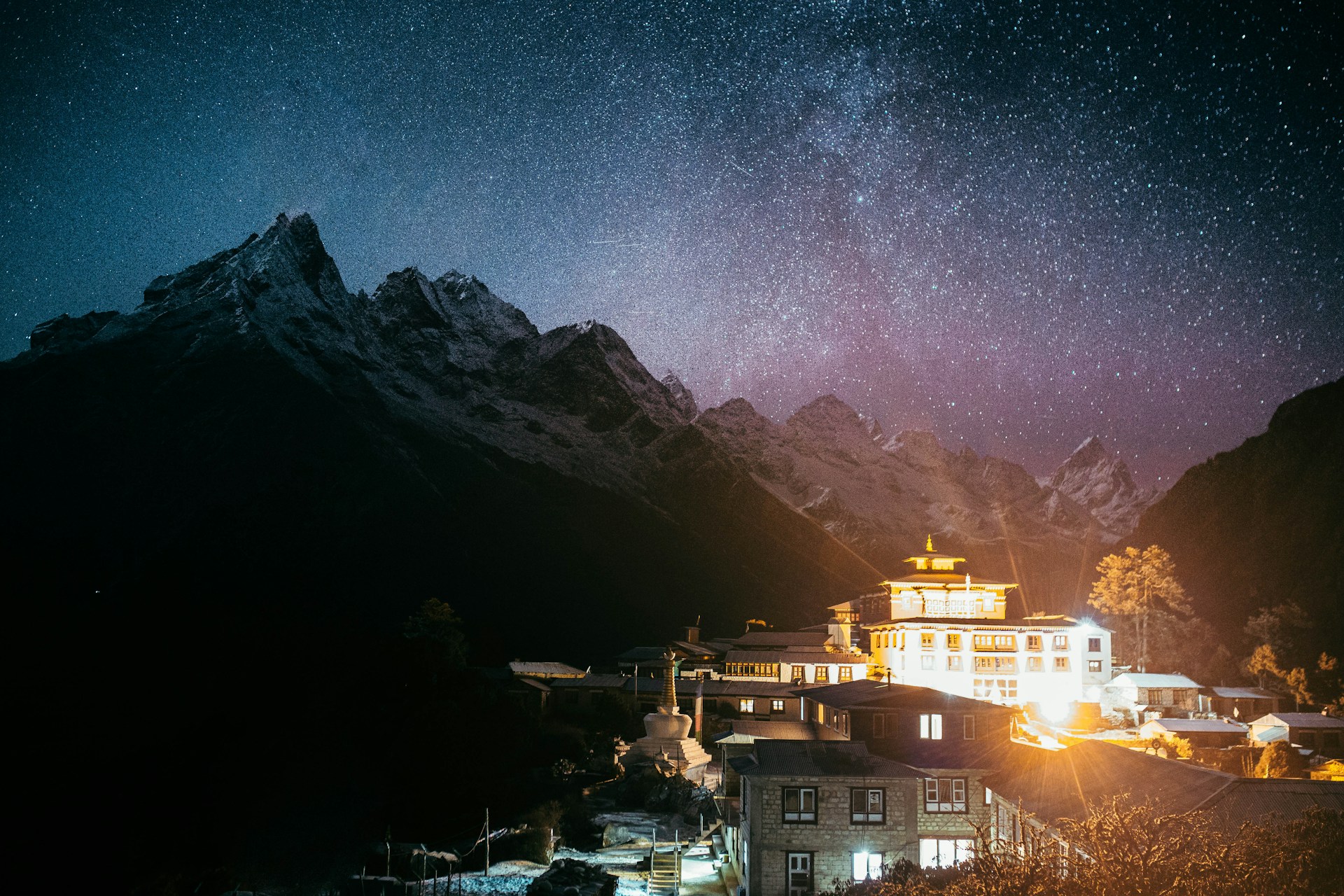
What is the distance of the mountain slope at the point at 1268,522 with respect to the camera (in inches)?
3118

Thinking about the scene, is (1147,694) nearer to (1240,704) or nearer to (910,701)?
(1240,704)

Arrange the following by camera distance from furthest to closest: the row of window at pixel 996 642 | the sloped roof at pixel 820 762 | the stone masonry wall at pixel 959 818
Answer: the row of window at pixel 996 642
the stone masonry wall at pixel 959 818
the sloped roof at pixel 820 762

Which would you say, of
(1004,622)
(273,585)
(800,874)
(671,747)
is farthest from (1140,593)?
(273,585)

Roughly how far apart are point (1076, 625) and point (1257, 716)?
1215 cm

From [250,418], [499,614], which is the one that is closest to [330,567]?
[499,614]

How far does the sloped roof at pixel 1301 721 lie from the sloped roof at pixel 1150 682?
6.46 meters

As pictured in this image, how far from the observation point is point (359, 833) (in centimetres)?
4859

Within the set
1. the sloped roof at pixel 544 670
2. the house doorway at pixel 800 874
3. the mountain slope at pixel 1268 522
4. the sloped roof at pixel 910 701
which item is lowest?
the house doorway at pixel 800 874

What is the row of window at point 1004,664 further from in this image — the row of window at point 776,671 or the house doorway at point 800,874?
the house doorway at point 800,874

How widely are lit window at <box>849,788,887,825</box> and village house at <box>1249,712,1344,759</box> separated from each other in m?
34.9

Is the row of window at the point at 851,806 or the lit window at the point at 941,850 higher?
the row of window at the point at 851,806

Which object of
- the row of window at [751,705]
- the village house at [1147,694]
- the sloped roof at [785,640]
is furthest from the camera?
the sloped roof at [785,640]

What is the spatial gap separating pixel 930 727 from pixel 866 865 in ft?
27.1

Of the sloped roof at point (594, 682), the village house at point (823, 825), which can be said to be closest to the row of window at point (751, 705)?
the sloped roof at point (594, 682)
